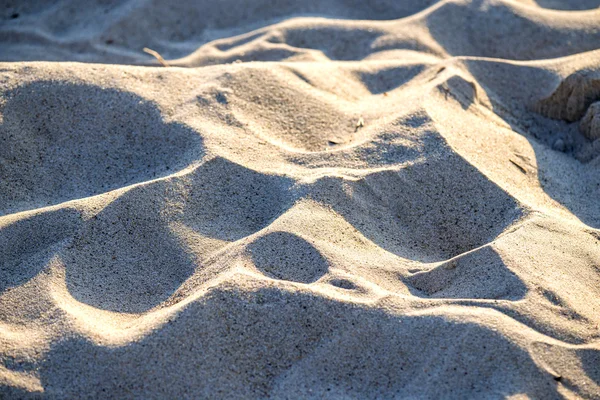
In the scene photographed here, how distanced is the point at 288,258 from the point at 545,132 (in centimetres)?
138

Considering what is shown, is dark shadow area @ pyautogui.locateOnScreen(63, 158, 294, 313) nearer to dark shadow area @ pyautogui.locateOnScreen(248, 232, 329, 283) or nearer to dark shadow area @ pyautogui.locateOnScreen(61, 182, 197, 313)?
dark shadow area @ pyautogui.locateOnScreen(61, 182, 197, 313)

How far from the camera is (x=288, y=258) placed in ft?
6.14

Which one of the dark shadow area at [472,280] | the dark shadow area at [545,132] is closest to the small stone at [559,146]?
the dark shadow area at [545,132]

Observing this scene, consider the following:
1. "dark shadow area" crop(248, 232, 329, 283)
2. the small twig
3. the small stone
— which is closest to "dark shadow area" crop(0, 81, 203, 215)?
"dark shadow area" crop(248, 232, 329, 283)

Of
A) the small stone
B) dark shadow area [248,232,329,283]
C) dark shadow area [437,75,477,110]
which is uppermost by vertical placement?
dark shadow area [437,75,477,110]

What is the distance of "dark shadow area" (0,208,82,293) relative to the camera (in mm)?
1897

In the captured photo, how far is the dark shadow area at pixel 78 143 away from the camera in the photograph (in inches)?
87.6

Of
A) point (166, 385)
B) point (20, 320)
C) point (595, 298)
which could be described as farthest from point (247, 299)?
point (595, 298)

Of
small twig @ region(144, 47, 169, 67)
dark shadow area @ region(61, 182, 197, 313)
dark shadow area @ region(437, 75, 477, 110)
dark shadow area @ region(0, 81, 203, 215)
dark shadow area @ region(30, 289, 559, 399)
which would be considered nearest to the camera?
dark shadow area @ region(30, 289, 559, 399)

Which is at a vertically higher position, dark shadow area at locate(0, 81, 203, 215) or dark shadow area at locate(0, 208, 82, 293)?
dark shadow area at locate(0, 81, 203, 215)

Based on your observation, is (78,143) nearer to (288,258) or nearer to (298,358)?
(288,258)

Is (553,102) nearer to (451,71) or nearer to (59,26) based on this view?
(451,71)

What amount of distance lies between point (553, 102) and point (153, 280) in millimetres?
1813

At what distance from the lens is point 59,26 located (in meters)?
3.43
